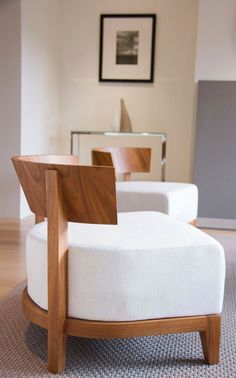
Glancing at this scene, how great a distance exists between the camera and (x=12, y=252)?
243 centimetres

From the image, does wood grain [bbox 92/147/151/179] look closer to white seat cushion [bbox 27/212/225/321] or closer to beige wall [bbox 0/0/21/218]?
beige wall [bbox 0/0/21/218]

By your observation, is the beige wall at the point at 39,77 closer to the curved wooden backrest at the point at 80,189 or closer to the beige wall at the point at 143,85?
the beige wall at the point at 143,85

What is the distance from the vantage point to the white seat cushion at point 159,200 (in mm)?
2170

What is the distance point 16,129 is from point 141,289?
234 cm

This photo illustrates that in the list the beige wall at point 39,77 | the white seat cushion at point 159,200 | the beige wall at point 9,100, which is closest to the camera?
the white seat cushion at point 159,200

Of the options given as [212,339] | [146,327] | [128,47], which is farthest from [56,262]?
[128,47]

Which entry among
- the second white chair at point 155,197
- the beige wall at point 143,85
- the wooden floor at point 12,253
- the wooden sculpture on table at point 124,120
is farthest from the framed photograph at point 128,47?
the wooden floor at point 12,253

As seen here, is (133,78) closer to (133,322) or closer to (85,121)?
(85,121)

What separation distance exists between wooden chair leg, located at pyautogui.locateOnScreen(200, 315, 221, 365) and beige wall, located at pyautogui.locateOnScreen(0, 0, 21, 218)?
2322 millimetres

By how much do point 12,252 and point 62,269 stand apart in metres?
1.37

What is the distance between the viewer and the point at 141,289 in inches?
45.9

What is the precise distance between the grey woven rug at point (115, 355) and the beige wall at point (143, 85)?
8.32ft

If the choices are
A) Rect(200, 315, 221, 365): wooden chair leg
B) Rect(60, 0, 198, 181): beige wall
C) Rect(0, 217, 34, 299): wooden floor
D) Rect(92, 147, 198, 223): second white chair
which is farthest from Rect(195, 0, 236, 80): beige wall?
Rect(200, 315, 221, 365): wooden chair leg

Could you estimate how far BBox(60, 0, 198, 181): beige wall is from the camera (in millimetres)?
3811
